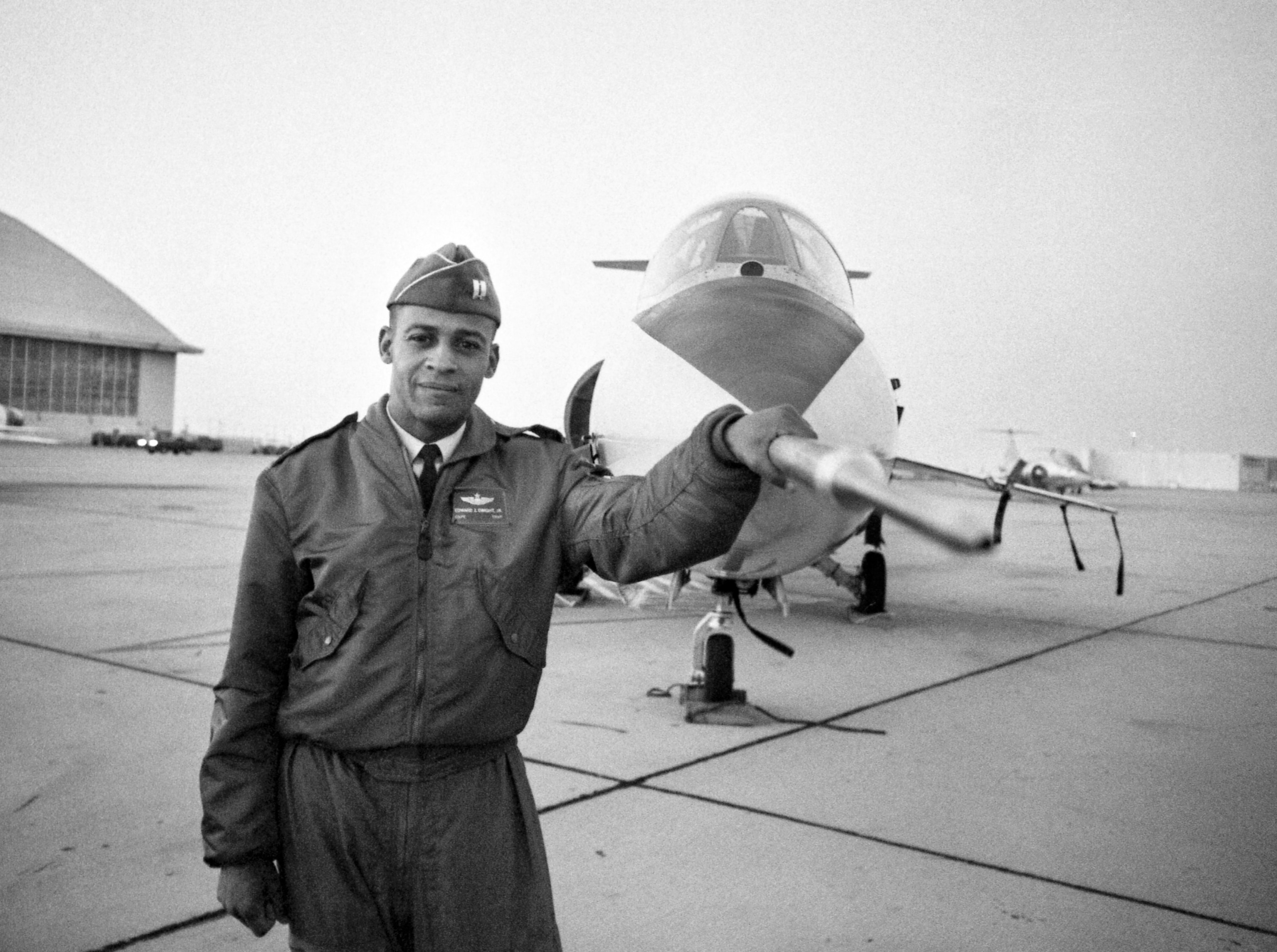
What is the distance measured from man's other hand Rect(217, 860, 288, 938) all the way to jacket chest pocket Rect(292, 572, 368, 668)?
1.28ft

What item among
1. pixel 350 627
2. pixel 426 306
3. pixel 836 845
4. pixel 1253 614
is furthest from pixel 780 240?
pixel 1253 614

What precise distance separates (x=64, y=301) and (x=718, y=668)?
247 ft

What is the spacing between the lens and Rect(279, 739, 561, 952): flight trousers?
1.90 meters

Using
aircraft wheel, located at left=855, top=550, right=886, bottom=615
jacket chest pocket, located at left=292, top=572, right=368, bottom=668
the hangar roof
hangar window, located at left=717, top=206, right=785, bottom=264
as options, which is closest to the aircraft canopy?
hangar window, located at left=717, top=206, right=785, bottom=264

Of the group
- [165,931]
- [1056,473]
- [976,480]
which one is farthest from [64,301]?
[165,931]

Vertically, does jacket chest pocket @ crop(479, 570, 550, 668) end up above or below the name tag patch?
below

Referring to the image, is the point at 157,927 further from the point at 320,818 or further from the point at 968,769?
the point at 968,769

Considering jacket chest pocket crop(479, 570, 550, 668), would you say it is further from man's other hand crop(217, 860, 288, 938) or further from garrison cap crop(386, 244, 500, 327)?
man's other hand crop(217, 860, 288, 938)

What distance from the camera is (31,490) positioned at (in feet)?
64.4

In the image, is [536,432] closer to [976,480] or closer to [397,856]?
[397,856]

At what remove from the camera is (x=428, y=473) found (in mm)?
2004

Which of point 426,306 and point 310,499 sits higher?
point 426,306

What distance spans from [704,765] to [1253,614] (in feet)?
25.0

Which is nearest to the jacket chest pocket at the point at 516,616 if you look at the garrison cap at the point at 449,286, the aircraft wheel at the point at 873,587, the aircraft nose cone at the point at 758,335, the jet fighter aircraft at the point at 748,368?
the garrison cap at the point at 449,286
